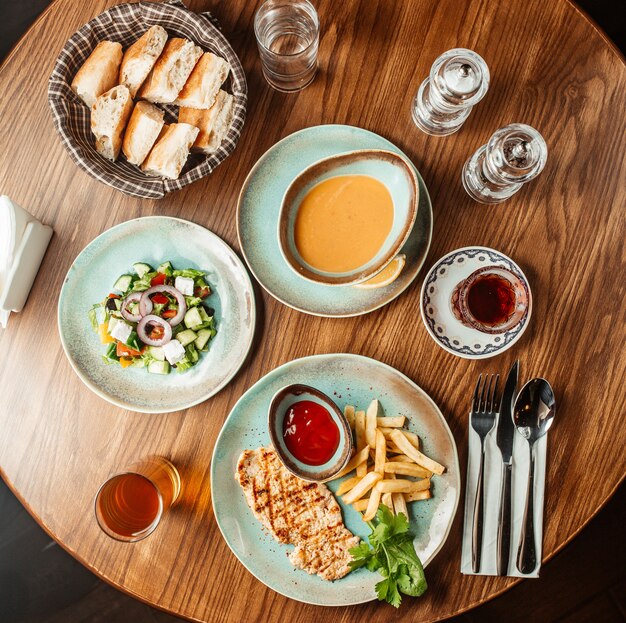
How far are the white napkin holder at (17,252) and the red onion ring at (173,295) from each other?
43 cm

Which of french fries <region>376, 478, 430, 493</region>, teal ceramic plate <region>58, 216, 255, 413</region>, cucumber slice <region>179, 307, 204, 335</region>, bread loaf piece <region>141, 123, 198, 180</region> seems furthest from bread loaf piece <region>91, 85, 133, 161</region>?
french fries <region>376, 478, 430, 493</region>

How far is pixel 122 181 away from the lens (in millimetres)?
1847

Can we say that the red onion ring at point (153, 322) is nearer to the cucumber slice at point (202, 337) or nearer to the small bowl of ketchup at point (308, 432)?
the cucumber slice at point (202, 337)

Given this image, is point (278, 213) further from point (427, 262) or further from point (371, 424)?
point (371, 424)

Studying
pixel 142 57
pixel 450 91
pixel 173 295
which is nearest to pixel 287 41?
pixel 142 57

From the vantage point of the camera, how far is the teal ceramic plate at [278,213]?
1.92 meters

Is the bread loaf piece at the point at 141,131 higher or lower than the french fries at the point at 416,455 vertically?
higher

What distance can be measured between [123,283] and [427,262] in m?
1.09

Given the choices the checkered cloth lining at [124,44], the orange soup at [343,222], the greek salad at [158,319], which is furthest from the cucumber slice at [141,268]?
A: the orange soup at [343,222]

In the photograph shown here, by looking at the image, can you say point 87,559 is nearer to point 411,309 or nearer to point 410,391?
point 410,391

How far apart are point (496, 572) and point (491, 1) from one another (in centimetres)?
199

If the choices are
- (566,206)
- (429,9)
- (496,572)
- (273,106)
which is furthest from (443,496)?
(429,9)

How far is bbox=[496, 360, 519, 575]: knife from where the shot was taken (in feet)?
6.15

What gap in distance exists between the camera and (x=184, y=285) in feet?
6.33
